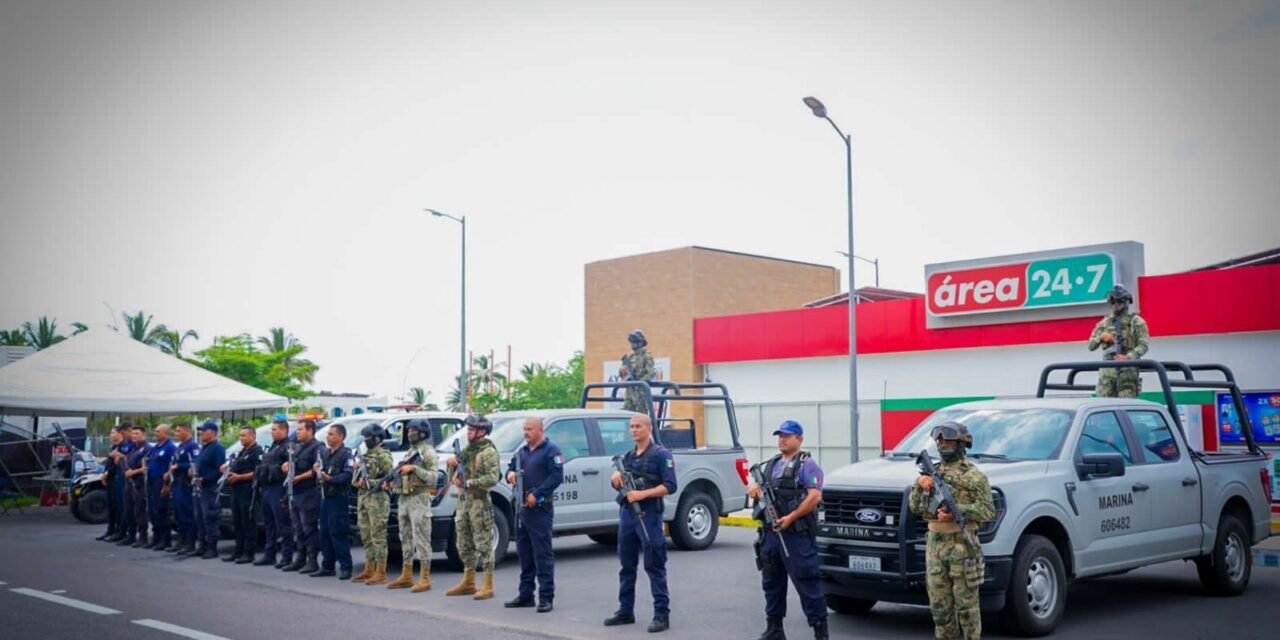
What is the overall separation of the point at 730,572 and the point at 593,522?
78.9 inches

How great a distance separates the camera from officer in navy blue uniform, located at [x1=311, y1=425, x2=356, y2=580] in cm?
1283

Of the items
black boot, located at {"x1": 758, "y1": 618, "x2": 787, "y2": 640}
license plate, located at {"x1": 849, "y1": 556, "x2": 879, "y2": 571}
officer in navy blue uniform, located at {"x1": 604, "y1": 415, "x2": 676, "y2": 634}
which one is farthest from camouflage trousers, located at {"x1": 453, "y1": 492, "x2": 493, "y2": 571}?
license plate, located at {"x1": 849, "y1": 556, "x2": 879, "y2": 571}

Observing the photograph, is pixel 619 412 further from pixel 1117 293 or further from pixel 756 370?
pixel 756 370

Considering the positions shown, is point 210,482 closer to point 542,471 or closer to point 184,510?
point 184,510

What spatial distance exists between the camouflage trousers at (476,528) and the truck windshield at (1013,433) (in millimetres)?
4011

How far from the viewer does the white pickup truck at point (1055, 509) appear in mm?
8539

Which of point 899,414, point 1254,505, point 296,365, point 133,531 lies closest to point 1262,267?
point 899,414

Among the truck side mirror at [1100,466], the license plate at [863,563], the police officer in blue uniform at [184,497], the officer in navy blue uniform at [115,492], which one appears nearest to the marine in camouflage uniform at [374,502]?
the police officer in blue uniform at [184,497]

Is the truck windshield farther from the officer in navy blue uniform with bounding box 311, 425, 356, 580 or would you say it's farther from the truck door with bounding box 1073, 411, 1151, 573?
the officer in navy blue uniform with bounding box 311, 425, 356, 580

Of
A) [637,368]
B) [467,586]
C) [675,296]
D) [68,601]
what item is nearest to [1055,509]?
[467,586]

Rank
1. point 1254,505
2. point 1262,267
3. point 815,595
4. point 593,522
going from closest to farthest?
point 815,595 < point 1254,505 < point 593,522 < point 1262,267

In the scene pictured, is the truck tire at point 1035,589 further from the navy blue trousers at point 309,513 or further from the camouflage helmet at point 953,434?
the navy blue trousers at point 309,513

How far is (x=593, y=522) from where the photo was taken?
14242mm

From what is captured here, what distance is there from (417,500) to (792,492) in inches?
205
